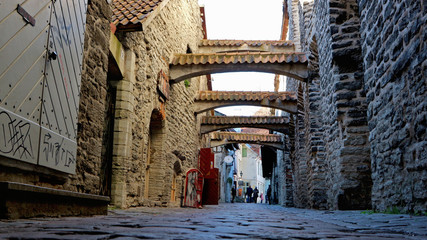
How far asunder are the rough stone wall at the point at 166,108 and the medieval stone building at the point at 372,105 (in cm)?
357

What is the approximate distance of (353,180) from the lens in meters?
6.16

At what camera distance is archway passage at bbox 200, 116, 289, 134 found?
50.6 feet

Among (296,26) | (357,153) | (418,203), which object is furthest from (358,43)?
(296,26)

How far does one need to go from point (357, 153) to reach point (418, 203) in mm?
2785

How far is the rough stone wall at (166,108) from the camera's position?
786 centimetres

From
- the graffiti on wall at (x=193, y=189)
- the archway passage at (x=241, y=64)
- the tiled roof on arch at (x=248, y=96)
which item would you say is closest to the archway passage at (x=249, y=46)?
the tiled roof on arch at (x=248, y=96)

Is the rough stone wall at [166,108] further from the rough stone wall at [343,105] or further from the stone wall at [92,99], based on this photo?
the rough stone wall at [343,105]

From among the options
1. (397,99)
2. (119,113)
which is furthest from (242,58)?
(397,99)

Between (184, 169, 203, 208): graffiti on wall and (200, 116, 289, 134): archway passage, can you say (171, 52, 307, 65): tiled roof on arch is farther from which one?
(200, 116, 289, 134): archway passage

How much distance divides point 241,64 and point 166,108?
2.29 metres

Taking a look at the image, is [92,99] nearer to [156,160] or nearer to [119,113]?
[119,113]

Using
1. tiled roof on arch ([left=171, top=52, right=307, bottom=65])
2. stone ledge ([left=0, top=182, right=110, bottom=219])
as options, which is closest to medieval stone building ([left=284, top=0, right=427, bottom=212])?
tiled roof on arch ([left=171, top=52, right=307, bottom=65])

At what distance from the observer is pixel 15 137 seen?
3.03 m

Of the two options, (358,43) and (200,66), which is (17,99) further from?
(200,66)
